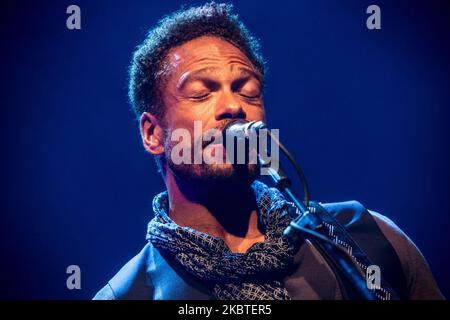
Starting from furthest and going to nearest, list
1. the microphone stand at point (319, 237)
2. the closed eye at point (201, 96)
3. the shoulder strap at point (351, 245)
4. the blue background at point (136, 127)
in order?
the blue background at point (136, 127) → the closed eye at point (201, 96) → the shoulder strap at point (351, 245) → the microphone stand at point (319, 237)

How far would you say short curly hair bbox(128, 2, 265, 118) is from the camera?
8.08 ft

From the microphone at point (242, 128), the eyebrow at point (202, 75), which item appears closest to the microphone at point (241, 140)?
the microphone at point (242, 128)

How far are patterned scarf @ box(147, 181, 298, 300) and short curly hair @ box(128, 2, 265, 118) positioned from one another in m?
0.69

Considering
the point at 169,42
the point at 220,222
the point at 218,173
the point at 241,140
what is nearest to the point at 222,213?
the point at 220,222

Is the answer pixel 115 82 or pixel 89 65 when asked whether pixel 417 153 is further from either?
pixel 89 65

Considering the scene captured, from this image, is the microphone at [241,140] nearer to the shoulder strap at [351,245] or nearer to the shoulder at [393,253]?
the shoulder strap at [351,245]

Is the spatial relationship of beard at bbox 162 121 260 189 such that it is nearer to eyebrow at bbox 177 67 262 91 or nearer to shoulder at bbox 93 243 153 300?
eyebrow at bbox 177 67 262 91

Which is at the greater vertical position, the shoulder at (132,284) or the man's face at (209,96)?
the man's face at (209,96)

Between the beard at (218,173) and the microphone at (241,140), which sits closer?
the microphone at (241,140)

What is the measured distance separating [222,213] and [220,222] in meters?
0.05

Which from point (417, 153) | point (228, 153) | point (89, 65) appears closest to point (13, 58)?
point (89, 65)

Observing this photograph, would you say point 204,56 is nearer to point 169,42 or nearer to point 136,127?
point 169,42

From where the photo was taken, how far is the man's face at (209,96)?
6.71ft
